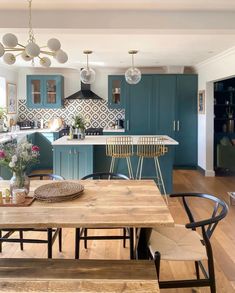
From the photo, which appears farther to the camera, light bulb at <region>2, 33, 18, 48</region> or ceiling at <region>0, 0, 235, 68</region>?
ceiling at <region>0, 0, 235, 68</region>

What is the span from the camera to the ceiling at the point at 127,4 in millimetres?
3037

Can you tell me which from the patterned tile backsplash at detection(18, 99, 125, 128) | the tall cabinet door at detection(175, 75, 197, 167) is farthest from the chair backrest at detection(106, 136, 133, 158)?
the patterned tile backsplash at detection(18, 99, 125, 128)

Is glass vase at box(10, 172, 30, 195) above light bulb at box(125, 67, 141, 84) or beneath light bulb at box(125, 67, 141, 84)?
beneath

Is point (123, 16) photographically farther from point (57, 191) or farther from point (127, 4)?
point (57, 191)

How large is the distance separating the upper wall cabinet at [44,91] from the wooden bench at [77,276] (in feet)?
18.9

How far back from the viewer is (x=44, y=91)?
7363 mm

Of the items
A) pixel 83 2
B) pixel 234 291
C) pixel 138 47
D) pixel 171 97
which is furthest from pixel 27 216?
pixel 171 97

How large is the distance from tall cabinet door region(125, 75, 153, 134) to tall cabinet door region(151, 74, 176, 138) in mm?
124

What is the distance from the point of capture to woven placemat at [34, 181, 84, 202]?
226cm

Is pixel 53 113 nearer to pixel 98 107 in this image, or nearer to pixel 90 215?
pixel 98 107

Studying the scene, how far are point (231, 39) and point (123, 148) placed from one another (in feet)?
7.34

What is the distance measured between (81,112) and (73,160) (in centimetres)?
306

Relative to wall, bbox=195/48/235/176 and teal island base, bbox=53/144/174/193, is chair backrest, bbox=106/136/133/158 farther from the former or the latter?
wall, bbox=195/48/235/176

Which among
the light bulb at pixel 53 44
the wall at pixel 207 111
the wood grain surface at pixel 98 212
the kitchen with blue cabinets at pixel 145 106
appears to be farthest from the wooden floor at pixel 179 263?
the kitchen with blue cabinets at pixel 145 106
